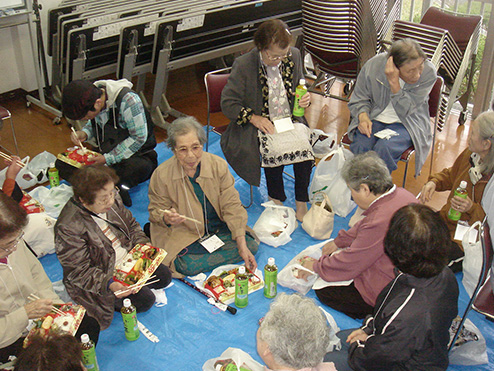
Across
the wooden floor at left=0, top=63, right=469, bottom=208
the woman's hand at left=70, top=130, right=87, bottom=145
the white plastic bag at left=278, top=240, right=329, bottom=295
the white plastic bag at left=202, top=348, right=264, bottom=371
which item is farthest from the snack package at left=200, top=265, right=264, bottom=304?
the wooden floor at left=0, top=63, right=469, bottom=208

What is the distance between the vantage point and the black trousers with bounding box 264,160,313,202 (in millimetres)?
4059

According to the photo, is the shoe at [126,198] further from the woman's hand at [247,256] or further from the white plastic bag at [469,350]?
the white plastic bag at [469,350]

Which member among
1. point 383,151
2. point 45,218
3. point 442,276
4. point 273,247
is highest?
point 442,276

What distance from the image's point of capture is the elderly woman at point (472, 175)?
3191 mm

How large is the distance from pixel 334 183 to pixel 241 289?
4.44ft

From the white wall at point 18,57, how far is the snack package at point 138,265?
3.53 meters

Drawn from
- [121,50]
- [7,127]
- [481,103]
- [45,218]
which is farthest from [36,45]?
[481,103]

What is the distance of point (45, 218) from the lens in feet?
12.2

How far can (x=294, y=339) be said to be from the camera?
190 centimetres

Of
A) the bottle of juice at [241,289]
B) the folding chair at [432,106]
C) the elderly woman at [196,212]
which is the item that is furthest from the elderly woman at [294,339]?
the folding chair at [432,106]

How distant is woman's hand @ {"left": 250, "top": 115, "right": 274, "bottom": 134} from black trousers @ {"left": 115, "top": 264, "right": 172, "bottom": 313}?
1.29 meters

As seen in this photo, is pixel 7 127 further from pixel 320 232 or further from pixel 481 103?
pixel 481 103

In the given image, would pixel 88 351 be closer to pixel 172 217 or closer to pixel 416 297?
pixel 172 217

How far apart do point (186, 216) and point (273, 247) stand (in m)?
0.75
